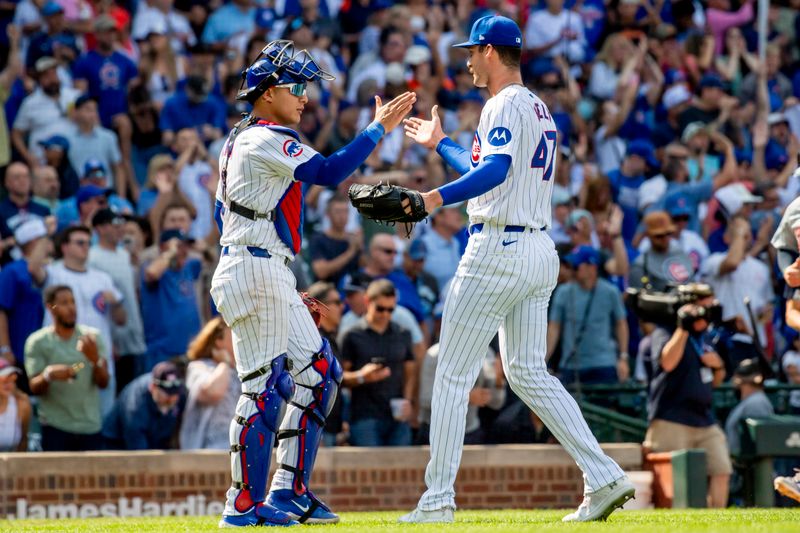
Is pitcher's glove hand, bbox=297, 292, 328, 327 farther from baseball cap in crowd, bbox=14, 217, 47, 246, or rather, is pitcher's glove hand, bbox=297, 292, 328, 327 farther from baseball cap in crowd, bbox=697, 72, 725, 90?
baseball cap in crowd, bbox=697, 72, 725, 90

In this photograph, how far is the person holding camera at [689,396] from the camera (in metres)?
10.2

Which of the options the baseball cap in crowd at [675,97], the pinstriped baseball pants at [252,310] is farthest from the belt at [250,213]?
the baseball cap in crowd at [675,97]

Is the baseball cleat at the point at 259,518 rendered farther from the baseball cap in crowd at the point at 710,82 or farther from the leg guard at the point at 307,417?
the baseball cap in crowd at the point at 710,82

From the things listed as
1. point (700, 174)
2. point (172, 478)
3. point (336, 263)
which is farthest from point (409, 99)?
point (700, 174)

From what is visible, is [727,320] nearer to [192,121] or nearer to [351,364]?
[351,364]

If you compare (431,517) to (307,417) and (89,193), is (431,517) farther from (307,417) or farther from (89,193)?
(89,193)

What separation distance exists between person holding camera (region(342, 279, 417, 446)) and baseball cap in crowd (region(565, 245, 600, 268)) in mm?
1883

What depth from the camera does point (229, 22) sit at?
16391 millimetres

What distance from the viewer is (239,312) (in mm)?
6672

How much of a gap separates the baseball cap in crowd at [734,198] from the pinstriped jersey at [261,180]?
8.54 meters

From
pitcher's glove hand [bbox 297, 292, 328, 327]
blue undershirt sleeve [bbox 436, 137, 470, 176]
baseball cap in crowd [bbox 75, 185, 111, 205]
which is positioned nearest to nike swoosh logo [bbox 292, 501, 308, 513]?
pitcher's glove hand [bbox 297, 292, 328, 327]

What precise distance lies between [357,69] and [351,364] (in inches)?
237

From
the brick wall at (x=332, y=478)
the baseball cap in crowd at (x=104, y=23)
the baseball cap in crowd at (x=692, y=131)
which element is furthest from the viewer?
the baseball cap in crowd at (x=692, y=131)

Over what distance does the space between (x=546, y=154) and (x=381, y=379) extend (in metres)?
4.20
